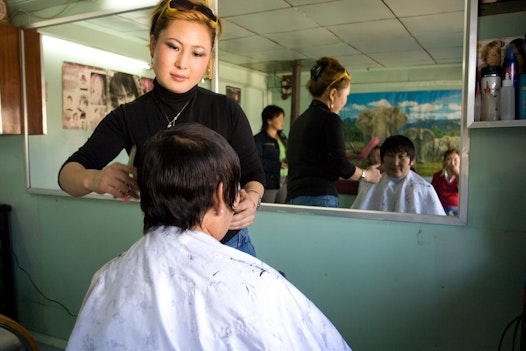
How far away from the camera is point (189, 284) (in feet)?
2.65

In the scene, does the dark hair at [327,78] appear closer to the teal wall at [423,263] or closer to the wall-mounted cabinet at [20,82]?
the teal wall at [423,263]

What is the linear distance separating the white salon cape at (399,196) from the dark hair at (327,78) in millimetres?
539

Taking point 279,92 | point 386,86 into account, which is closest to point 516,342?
point 386,86

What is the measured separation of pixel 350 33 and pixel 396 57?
1119 millimetres

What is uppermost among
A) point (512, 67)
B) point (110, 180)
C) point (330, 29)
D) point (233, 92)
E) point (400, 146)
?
point (330, 29)

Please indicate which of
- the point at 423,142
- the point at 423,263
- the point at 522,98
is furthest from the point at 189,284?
the point at 423,142

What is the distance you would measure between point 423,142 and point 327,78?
2999 mm

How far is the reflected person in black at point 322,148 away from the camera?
201 centimetres

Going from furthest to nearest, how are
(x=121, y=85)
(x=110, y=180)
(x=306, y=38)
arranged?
(x=306, y=38) → (x=121, y=85) → (x=110, y=180)

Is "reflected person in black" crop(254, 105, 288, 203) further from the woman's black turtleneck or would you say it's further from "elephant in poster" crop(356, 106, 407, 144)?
the woman's black turtleneck

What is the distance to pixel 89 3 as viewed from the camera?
2336 millimetres

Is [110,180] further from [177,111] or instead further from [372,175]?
[372,175]

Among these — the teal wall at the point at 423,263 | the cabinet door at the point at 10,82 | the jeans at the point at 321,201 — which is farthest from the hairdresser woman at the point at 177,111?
the cabinet door at the point at 10,82

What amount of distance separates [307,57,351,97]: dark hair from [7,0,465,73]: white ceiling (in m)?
0.74
